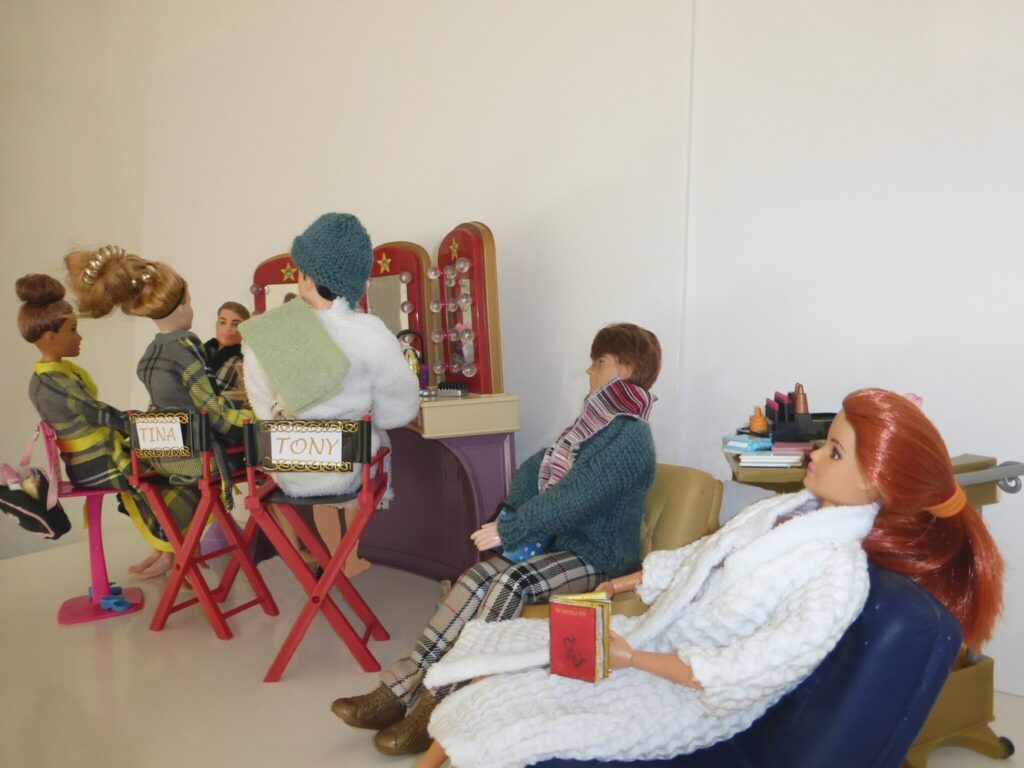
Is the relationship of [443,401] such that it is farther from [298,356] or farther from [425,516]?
[425,516]

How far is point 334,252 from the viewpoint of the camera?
279 centimetres

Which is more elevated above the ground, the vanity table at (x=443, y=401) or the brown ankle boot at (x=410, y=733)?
the vanity table at (x=443, y=401)

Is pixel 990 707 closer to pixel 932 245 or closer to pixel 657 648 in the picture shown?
pixel 657 648

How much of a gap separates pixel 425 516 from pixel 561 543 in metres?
1.80

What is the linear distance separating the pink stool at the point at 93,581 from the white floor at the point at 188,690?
7 cm

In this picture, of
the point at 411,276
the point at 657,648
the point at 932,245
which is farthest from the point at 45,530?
the point at 932,245

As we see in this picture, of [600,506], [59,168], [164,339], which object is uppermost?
[59,168]

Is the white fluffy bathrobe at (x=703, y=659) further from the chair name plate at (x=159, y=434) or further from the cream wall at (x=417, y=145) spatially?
the chair name plate at (x=159, y=434)

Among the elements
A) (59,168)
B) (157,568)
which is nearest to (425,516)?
(157,568)

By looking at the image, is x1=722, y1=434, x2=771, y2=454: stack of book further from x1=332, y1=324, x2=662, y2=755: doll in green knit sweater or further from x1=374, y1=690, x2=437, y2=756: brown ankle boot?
x1=374, y1=690, x2=437, y2=756: brown ankle boot

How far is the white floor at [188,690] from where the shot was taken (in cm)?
253

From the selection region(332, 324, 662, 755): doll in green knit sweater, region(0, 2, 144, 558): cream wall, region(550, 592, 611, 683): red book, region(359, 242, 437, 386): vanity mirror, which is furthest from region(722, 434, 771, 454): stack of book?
region(0, 2, 144, 558): cream wall

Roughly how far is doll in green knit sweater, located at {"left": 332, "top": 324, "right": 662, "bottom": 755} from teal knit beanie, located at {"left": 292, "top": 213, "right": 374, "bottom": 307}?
982 mm

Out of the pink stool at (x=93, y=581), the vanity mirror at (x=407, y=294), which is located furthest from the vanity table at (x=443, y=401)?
the pink stool at (x=93, y=581)
